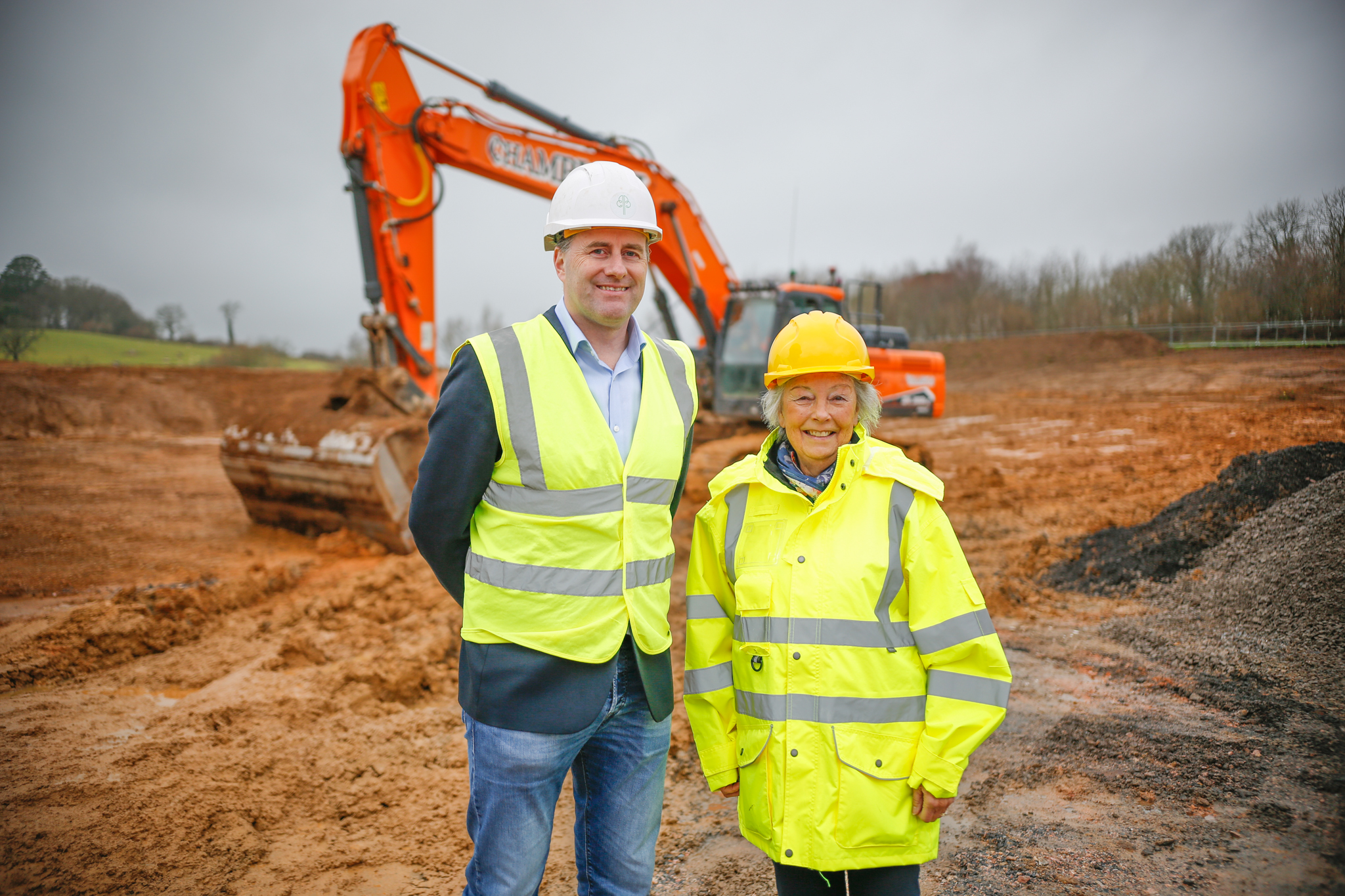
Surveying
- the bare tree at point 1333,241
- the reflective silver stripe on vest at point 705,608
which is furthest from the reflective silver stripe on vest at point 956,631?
the bare tree at point 1333,241

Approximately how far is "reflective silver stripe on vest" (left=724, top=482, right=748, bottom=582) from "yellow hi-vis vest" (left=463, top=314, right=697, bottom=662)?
9.0 inches

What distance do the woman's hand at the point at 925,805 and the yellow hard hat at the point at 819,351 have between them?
1.05 meters

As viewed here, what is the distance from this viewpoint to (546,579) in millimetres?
1737

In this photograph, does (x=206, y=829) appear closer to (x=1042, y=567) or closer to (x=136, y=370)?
(x=1042, y=567)

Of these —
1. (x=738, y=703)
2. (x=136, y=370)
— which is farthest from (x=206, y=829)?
(x=136, y=370)

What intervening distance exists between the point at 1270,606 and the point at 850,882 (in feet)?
9.46

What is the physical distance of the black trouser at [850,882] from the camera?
173 centimetres

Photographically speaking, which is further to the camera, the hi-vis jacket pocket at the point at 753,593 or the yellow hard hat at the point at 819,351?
the yellow hard hat at the point at 819,351

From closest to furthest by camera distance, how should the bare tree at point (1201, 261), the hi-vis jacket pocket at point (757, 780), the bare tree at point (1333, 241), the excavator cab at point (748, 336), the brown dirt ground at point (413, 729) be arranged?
the hi-vis jacket pocket at point (757, 780) → the brown dirt ground at point (413, 729) → the bare tree at point (1333, 241) → the bare tree at point (1201, 261) → the excavator cab at point (748, 336)

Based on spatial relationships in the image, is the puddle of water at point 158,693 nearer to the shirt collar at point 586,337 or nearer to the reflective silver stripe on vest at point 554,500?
the reflective silver stripe on vest at point 554,500

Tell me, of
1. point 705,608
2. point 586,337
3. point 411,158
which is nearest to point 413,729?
point 705,608

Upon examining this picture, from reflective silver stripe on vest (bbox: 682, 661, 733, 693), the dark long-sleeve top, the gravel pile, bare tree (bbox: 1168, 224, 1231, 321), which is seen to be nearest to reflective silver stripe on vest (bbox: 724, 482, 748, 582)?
reflective silver stripe on vest (bbox: 682, 661, 733, 693)

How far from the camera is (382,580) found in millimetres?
5551

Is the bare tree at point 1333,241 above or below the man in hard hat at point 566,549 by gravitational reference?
above
